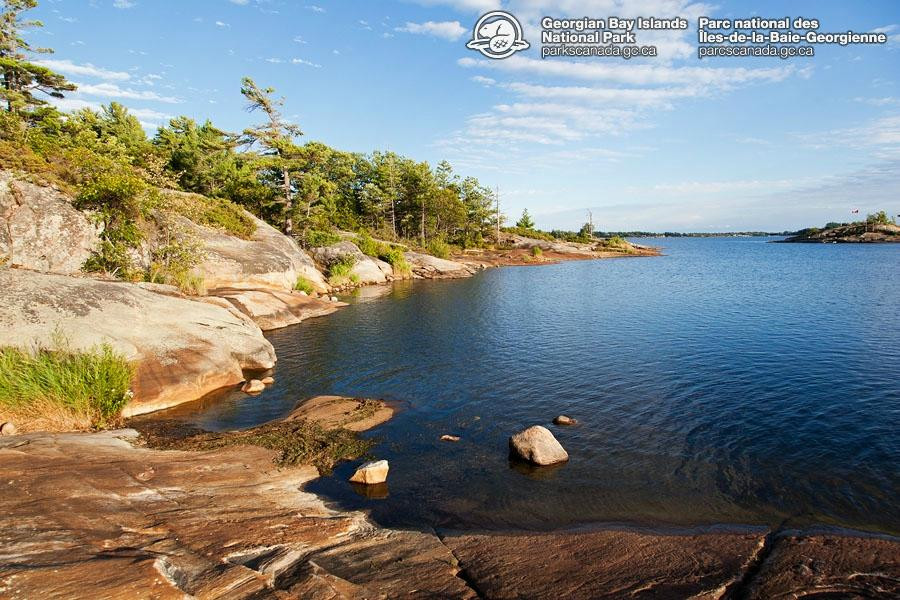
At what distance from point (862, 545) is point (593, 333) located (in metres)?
19.5

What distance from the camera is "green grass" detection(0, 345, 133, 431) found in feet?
41.2

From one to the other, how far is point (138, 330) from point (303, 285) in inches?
882

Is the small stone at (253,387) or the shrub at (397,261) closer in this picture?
the small stone at (253,387)

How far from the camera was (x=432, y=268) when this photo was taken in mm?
64750

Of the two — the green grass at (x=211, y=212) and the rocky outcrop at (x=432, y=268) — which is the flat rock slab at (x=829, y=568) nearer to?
the green grass at (x=211, y=212)

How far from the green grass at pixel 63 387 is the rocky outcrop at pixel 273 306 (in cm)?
1361

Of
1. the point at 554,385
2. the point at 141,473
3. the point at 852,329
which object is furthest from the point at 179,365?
the point at 852,329

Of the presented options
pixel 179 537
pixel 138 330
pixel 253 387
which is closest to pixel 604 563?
pixel 179 537

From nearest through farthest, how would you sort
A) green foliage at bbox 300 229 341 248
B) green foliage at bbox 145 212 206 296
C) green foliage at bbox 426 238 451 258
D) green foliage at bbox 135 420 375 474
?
green foliage at bbox 135 420 375 474 < green foliage at bbox 145 212 206 296 < green foliage at bbox 300 229 341 248 < green foliage at bbox 426 238 451 258

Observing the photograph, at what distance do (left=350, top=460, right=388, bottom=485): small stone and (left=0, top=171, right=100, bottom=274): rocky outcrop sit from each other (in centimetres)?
2310

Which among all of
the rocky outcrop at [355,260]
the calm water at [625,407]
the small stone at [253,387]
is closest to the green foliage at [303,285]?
the calm water at [625,407]

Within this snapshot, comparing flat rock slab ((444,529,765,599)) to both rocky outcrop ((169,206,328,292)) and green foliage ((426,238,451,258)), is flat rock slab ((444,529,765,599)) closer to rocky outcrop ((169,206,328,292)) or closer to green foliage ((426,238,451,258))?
rocky outcrop ((169,206,328,292))

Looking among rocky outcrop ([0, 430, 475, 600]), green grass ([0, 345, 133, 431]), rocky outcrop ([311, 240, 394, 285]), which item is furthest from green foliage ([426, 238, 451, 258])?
rocky outcrop ([0, 430, 475, 600])

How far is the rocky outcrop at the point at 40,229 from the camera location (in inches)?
923
